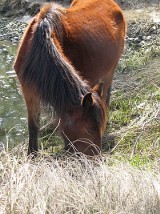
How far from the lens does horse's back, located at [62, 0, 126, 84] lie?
17.1ft

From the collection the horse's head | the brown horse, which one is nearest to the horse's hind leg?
the brown horse

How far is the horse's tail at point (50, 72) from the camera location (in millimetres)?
4227

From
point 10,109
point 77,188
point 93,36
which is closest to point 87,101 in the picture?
point 77,188

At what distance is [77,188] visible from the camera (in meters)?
3.63

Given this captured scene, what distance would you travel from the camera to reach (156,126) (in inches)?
223

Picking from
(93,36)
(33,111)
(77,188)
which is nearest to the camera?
(77,188)

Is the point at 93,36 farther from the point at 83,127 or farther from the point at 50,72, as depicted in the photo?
the point at 83,127

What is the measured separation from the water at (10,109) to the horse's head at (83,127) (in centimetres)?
137

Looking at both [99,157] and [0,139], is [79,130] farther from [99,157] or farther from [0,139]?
[0,139]

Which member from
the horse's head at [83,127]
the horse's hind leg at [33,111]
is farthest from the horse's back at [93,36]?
the horse's head at [83,127]

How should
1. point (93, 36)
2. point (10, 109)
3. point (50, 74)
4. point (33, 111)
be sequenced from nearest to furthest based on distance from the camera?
1. point (50, 74)
2. point (33, 111)
3. point (93, 36)
4. point (10, 109)

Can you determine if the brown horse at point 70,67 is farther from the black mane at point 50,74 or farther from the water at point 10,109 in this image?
the water at point 10,109

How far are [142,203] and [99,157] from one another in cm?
84

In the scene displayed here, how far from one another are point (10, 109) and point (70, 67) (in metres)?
3.04
